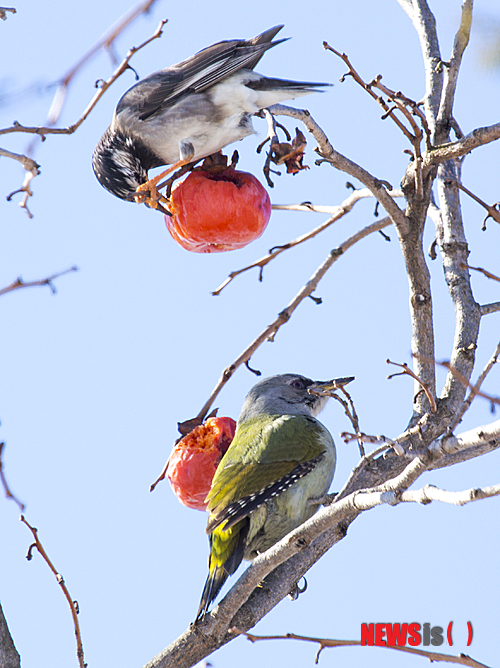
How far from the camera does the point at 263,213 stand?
3715mm

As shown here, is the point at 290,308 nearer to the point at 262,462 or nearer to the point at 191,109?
the point at 262,462

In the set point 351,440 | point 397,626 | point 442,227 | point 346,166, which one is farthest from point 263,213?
point 397,626

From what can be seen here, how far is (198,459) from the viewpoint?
12.5ft

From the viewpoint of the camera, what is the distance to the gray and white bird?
4.11 meters

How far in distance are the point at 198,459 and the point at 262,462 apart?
1.31ft

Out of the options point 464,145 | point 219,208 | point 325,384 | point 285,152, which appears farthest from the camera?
point 325,384

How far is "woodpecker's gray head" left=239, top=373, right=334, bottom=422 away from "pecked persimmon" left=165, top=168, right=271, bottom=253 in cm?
137

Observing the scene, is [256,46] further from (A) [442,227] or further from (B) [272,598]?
(B) [272,598]

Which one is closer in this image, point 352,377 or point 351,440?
point 351,440

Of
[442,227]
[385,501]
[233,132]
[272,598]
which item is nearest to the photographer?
[385,501]

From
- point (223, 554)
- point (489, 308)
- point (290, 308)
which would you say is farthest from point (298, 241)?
point (223, 554)

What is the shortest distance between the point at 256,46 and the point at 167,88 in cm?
61

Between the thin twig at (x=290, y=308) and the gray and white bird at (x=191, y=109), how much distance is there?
919 mm

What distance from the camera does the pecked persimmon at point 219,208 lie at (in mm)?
3598
